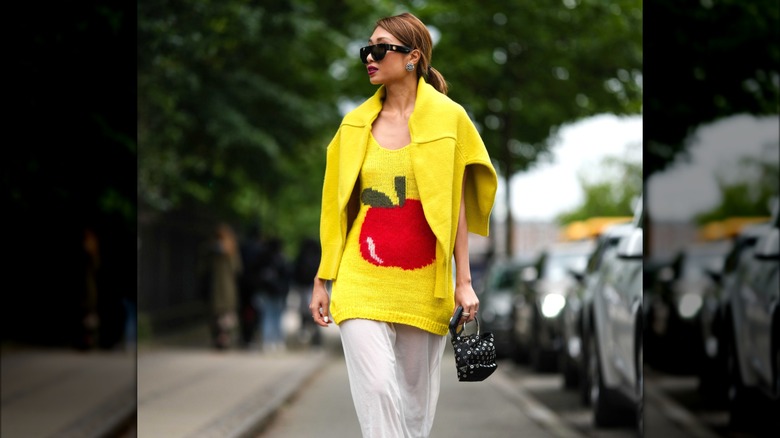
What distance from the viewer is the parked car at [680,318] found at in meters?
17.7

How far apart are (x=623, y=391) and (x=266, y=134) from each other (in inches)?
341

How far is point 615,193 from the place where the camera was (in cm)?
9788

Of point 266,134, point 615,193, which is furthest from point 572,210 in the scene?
point 266,134

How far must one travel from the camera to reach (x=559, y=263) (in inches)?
710

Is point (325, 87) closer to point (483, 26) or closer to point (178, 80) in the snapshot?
point (178, 80)

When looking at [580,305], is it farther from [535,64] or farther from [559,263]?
[559,263]

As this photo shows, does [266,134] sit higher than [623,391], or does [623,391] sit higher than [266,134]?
[266,134]

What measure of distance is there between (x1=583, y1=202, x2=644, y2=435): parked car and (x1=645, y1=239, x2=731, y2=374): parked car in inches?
257

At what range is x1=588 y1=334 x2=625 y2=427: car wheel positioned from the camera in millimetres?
10117

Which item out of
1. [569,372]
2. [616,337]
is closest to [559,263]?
[569,372]

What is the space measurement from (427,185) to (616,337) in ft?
17.0

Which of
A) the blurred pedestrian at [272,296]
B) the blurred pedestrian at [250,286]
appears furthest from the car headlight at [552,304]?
the blurred pedestrian at [250,286]

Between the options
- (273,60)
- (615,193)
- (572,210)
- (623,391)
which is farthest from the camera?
(572,210)

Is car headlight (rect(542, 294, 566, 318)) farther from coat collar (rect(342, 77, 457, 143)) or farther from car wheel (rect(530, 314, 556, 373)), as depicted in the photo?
coat collar (rect(342, 77, 457, 143))
